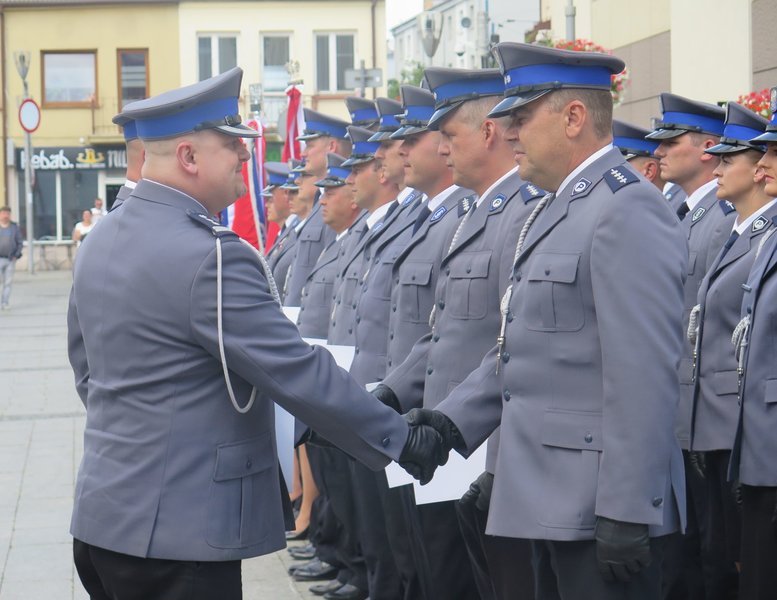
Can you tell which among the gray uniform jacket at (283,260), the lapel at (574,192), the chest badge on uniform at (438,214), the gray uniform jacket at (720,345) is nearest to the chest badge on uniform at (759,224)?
the gray uniform jacket at (720,345)

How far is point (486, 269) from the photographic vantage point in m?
4.77

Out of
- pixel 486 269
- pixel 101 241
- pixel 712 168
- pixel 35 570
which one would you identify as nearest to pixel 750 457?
pixel 486 269

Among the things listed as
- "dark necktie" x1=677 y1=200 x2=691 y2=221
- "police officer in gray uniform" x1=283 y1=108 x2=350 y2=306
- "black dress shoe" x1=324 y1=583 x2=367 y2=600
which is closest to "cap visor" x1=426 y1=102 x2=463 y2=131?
"dark necktie" x1=677 y1=200 x2=691 y2=221

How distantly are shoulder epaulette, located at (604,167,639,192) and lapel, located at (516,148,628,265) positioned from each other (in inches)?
0.7

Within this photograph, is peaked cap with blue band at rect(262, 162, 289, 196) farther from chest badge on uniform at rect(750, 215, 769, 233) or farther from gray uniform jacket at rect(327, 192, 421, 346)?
chest badge on uniform at rect(750, 215, 769, 233)

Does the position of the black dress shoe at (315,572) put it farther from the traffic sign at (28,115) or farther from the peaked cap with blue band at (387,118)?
the traffic sign at (28,115)

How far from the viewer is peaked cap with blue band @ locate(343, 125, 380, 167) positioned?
7355mm

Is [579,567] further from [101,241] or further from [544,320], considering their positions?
[101,241]

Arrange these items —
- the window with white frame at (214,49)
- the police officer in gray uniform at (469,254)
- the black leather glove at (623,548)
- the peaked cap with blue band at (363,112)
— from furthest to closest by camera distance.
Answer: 1. the window with white frame at (214,49)
2. the peaked cap with blue band at (363,112)
3. the police officer in gray uniform at (469,254)
4. the black leather glove at (623,548)

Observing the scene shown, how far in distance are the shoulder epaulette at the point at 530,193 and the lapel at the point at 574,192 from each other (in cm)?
72

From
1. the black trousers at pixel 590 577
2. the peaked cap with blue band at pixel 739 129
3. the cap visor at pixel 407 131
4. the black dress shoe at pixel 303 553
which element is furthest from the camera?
the black dress shoe at pixel 303 553

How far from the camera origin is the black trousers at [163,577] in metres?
3.63

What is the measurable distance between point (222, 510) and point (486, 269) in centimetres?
155

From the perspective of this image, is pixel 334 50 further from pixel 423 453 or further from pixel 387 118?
pixel 423 453
